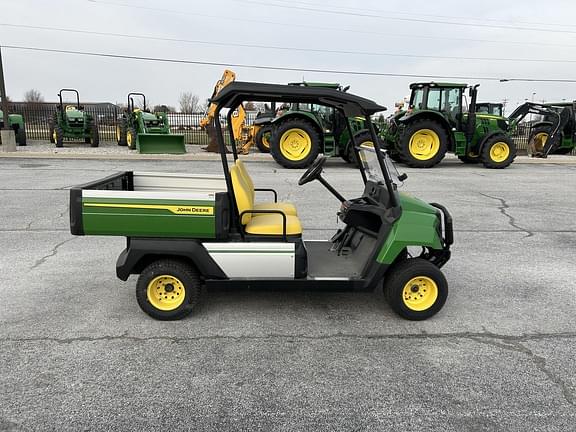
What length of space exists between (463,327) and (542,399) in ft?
2.98

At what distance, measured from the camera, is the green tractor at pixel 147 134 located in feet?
54.2

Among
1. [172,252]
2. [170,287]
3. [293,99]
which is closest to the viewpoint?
[172,252]

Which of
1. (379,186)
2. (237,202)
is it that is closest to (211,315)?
(237,202)

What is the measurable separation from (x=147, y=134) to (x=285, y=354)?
586 inches

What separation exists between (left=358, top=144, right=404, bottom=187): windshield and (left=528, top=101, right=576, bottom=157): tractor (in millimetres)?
14922

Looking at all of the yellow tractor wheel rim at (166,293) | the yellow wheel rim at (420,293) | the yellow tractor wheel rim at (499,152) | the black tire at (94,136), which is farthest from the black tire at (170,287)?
the black tire at (94,136)

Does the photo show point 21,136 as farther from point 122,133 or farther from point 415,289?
point 415,289

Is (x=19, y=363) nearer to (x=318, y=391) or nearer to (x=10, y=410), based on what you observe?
(x=10, y=410)

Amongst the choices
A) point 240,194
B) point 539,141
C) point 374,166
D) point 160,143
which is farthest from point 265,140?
point 240,194

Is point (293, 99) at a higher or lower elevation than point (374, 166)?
higher

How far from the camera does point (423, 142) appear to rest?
13.3 m

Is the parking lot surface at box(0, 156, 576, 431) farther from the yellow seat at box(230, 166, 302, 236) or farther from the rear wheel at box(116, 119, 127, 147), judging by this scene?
Result: the rear wheel at box(116, 119, 127, 147)

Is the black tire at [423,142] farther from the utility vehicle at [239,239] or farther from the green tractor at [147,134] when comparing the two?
the utility vehicle at [239,239]

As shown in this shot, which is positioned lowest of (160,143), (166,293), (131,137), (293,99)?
(166,293)
